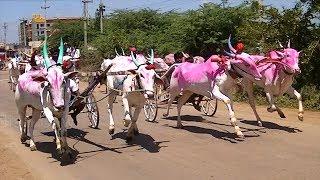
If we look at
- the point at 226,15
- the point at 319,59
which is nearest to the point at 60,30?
the point at 226,15

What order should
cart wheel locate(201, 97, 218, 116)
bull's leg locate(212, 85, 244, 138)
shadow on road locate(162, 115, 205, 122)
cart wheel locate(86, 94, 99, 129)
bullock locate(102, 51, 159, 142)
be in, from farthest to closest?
1. cart wheel locate(201, 97, 218, 116)
2. shadow on road locate(162, 115, 205, 122)
3. cart wheel locate(86, 94, 99, 129)
4. bull's leg locate(212, 85, 244, 138)
5. bullock locate(102, 51, 159, 142)

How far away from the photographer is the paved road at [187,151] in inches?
353

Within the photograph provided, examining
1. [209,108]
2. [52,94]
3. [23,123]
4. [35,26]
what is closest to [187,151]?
[52,94]

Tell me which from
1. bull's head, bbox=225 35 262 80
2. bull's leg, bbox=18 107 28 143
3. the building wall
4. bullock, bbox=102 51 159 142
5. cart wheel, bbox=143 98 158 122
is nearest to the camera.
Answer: bullock, bbox=102 51 159 142

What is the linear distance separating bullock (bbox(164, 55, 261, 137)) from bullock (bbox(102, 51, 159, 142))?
5.41 feet

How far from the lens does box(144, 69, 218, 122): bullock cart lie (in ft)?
49.4

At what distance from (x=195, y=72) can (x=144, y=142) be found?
226cm

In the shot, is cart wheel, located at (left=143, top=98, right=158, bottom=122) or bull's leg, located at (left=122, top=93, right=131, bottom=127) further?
cart wheel, located at (left=143, top=98, right=158, bottom=122)

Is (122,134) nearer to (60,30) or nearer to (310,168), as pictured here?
(310,168)

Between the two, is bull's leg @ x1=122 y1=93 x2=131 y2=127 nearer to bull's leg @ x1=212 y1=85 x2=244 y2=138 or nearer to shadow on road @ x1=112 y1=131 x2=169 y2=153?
shadow on road @ x1=112 y1=131 x2=169 y2=153

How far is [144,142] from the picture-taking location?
11.9 meters

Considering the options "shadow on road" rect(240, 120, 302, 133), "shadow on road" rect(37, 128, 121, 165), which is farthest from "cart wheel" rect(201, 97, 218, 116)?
"shadow on road" rect(37, 128, 121, 165)

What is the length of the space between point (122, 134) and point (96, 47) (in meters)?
23.0

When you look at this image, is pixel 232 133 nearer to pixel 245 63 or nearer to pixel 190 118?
pixel 245 63
